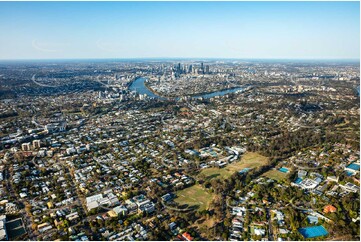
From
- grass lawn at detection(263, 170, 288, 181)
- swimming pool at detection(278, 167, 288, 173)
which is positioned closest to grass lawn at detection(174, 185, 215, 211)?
grass lawn at detection(263, 170, 288, 181)

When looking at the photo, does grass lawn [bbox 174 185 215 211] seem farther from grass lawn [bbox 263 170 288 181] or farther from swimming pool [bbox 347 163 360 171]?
swimming pool [bbox 347 163 360 171]

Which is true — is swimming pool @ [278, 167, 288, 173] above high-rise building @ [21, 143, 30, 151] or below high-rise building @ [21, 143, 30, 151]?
below

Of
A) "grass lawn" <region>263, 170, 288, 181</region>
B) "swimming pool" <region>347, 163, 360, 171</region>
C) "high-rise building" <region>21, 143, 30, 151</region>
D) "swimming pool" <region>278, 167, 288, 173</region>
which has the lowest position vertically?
"grass lawn" <region>263, 170, 288, 181</region>

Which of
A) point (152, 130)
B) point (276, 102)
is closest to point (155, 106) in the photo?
point (152, 130)

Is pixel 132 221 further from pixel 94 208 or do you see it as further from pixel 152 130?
pixel 152 130

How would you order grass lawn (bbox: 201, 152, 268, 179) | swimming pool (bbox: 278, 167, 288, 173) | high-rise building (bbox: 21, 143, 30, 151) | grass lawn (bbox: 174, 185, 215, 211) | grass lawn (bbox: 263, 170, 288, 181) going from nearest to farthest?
grass lawn (bbox: 174, 185, 215, 211), grass lawn (bbox: 263, 170, 288, 181), grass lawn (bbox: 201, 152, 268, 179), swimming pool (bbox: 278, 167, 288, 173), high-rise building (bbox: 21, 143, 30, 151)

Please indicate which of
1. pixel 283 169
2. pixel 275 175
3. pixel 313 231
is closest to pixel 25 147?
pixel 275 175
